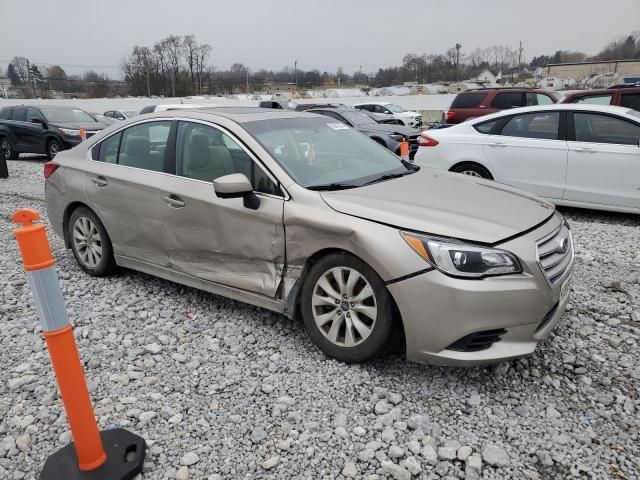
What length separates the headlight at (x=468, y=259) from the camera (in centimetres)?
268

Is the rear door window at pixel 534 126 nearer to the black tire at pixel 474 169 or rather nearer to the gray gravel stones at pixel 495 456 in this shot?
the black tire at pixel 474 169

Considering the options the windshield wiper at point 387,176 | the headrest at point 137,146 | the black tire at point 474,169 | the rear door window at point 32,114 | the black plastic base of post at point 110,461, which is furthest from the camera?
the rear door window at point 32,114

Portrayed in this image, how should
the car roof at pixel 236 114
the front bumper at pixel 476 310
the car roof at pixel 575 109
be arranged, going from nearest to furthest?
the front bumper at pixel 476 310
the car roof at pixel 236 114
the car roof at pixel 575 109

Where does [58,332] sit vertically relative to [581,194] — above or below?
above

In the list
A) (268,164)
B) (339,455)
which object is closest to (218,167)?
(268,164)

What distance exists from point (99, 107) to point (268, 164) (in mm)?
39139

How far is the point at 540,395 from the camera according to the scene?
2.89 meters

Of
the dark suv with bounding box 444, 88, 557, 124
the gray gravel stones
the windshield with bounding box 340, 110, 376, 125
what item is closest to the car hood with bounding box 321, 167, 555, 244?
the gray gravel stones

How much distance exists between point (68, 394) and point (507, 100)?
44.2ft

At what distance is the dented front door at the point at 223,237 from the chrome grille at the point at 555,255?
5.17ft

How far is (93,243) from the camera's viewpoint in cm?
462

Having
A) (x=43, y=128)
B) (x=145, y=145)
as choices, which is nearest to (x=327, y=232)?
(x=145, y=145)

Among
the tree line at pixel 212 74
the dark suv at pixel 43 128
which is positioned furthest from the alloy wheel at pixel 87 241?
the tree line at pixel 212 74

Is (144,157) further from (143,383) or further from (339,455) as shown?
(339,455)
